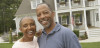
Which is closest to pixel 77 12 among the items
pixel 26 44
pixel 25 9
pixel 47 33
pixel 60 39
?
pixel 25 9

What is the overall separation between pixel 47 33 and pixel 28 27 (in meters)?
0.31

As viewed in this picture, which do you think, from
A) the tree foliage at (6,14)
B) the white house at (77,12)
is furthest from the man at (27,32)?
the tree foliage at (6,14)

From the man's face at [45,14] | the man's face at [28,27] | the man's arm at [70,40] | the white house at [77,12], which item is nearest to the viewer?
the man's arm at [70,40]

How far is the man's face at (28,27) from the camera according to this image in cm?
286

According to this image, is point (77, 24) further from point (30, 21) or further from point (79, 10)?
point (30, 21)

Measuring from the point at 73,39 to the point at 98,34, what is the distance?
1908 cm

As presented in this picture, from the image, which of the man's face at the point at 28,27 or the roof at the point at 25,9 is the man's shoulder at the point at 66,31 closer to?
the man's face at the point at 28,27

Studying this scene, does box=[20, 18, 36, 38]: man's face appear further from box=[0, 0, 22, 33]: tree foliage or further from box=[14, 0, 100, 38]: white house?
box=[0, 0, 22, 33]: tree foliage

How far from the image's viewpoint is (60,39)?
8.26ft

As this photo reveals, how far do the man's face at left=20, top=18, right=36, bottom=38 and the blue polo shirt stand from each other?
0.28m

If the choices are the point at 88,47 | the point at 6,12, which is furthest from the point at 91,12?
the point at 6,12

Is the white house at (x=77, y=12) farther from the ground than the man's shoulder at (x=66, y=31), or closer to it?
closer to it

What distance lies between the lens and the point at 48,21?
266 centimetres

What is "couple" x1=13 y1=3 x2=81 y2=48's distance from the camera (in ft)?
8.12
